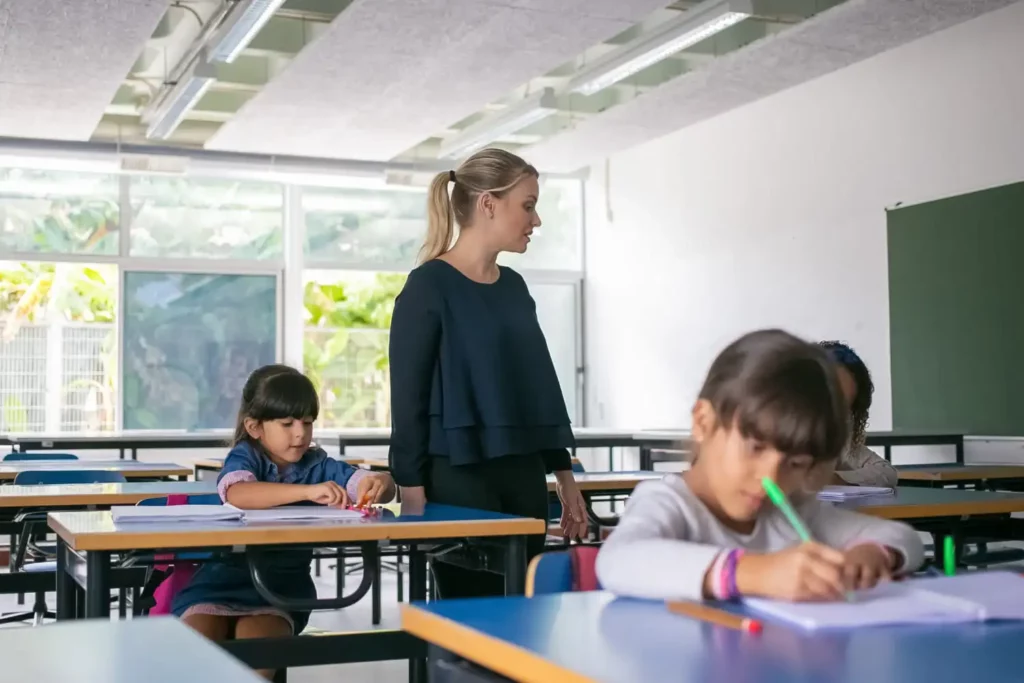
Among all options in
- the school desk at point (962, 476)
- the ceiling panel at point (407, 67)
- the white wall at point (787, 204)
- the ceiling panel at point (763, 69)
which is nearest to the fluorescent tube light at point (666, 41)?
the ceiling panel at point (407, 67)

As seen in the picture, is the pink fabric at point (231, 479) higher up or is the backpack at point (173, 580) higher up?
the pink fabric at point (231, 479)

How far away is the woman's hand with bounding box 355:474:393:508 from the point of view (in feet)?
7.76

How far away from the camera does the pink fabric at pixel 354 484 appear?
2533mm

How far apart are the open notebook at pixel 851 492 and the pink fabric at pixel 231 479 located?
1.16 m

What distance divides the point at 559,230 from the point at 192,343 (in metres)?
3.05

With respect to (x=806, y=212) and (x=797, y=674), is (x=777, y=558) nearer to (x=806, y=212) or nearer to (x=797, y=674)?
(x=797, y=674)

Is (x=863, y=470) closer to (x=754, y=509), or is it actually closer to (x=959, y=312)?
(x=754, y=509)

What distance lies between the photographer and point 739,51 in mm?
6285

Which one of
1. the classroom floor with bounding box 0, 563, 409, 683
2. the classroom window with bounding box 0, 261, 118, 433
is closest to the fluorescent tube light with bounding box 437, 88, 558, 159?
the classroom window with bounding box 0, 261, 118, 433

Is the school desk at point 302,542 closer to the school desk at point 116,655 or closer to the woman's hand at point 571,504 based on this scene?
the woman's hand at point 571,504

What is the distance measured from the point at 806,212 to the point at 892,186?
2.34ft

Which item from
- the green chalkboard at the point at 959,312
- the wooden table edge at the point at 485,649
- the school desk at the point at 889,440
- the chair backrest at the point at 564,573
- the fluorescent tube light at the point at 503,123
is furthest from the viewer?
the fluorescent tube light at the point at 503,123

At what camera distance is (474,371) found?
243 cm

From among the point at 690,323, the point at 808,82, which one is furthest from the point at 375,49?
the point at 690,323
